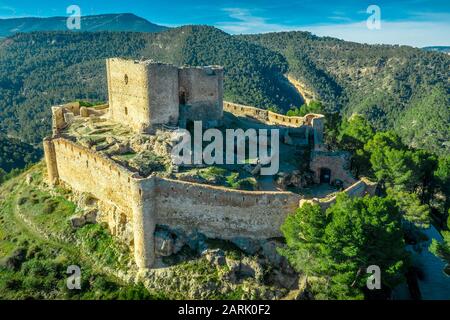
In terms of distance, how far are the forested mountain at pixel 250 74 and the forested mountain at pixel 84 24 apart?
24.8 metres

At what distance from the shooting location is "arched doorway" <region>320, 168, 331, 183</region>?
113 feet

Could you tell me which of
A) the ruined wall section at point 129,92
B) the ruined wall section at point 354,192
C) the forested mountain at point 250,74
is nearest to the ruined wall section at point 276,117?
the ruined wall section at point 354,192

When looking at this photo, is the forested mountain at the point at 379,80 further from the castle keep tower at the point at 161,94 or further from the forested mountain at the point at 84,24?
the castle keep tower at the point at 161,94

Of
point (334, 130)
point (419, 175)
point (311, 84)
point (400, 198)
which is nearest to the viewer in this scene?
point (400, 198)

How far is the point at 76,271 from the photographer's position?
28688 millimetres

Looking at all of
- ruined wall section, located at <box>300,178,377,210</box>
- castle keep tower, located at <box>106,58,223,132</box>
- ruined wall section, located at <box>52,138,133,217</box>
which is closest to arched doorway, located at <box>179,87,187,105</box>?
castle keep tower, located at <box>106,58,223,132</box>

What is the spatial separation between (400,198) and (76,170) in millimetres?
24964

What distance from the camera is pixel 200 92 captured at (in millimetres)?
36094

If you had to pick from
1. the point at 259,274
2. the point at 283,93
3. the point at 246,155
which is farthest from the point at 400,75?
the point at 259,274

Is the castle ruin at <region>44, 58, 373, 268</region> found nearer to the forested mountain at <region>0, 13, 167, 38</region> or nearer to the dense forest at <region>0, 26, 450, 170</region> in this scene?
the dense forest at <region>0, 26, 450, 170</region>

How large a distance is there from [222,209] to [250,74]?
3303 inches

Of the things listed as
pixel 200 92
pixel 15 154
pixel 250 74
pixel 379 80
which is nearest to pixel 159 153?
pixel 200 92

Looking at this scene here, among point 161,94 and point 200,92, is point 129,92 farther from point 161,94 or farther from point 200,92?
point 200,92

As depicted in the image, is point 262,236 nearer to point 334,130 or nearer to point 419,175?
point 419,175
